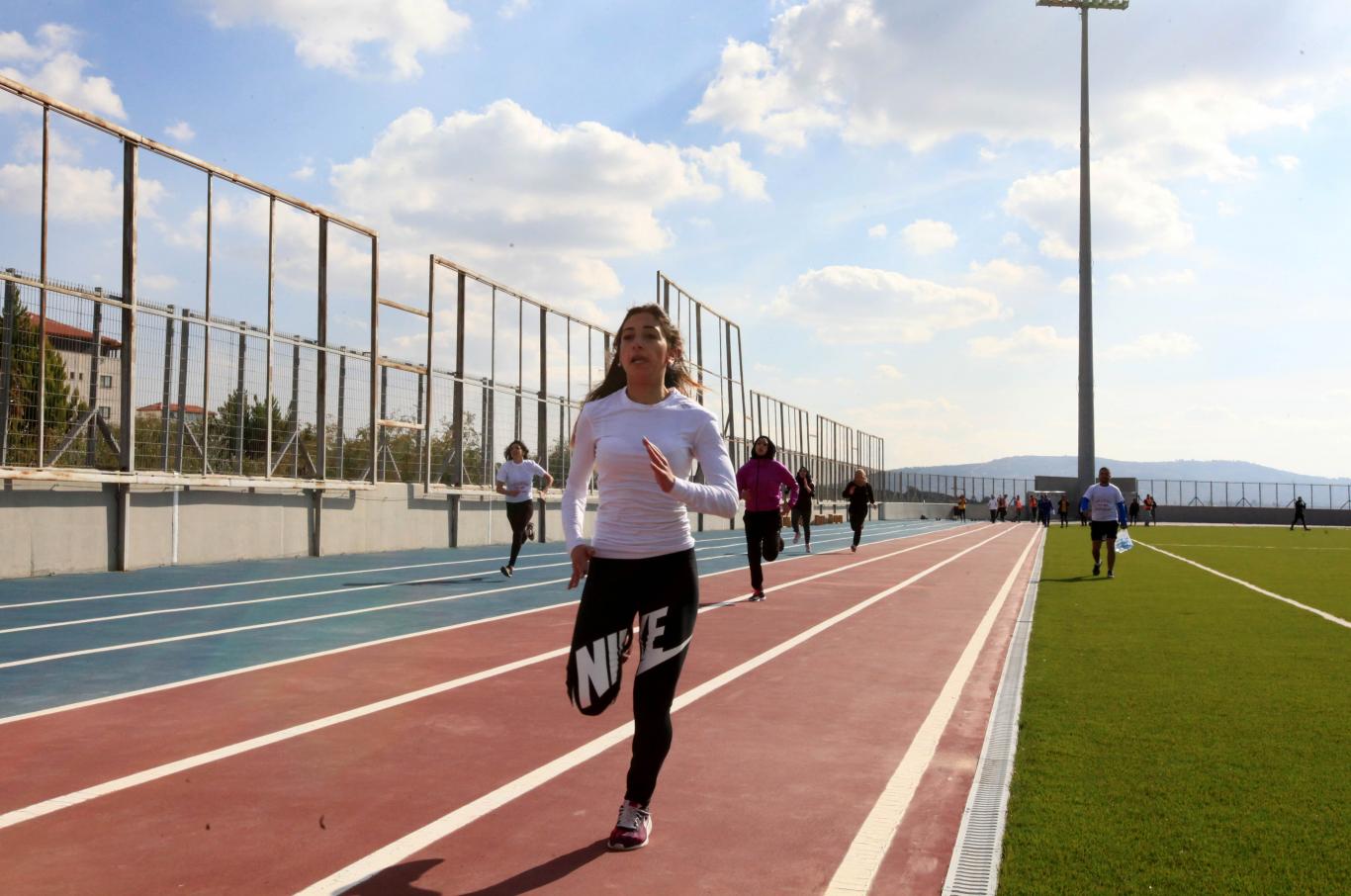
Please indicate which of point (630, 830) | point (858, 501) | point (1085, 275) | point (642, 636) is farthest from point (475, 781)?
point (1085, 275)

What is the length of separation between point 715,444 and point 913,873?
1641 millimetres

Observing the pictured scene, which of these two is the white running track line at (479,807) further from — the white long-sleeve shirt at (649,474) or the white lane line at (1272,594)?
the white lane line at (1272,594)

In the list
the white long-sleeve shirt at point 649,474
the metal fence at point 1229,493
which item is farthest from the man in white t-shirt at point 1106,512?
the metal fence at point 1229,493

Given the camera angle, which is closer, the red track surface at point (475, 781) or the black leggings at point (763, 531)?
the red track surface at point (475, 781)

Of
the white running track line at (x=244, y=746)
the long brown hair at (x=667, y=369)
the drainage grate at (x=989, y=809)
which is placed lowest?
the drainage grate at (x=989, y=809)

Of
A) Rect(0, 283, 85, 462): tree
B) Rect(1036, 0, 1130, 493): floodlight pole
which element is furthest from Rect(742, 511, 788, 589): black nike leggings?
Rect(1036, 0, 1130, 493): floodlight pole

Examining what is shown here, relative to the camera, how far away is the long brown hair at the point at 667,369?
14.5 feet

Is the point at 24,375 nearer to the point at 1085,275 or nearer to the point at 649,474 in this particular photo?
the point at 649,474

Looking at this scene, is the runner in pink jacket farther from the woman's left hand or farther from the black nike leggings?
the woman's left hand

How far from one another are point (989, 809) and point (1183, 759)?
1.42 metres

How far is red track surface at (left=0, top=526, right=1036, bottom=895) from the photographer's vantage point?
395 cm

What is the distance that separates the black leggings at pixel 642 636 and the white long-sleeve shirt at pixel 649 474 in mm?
70

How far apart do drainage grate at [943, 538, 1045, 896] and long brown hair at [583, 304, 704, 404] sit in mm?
1991

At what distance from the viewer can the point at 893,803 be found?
4.87m
